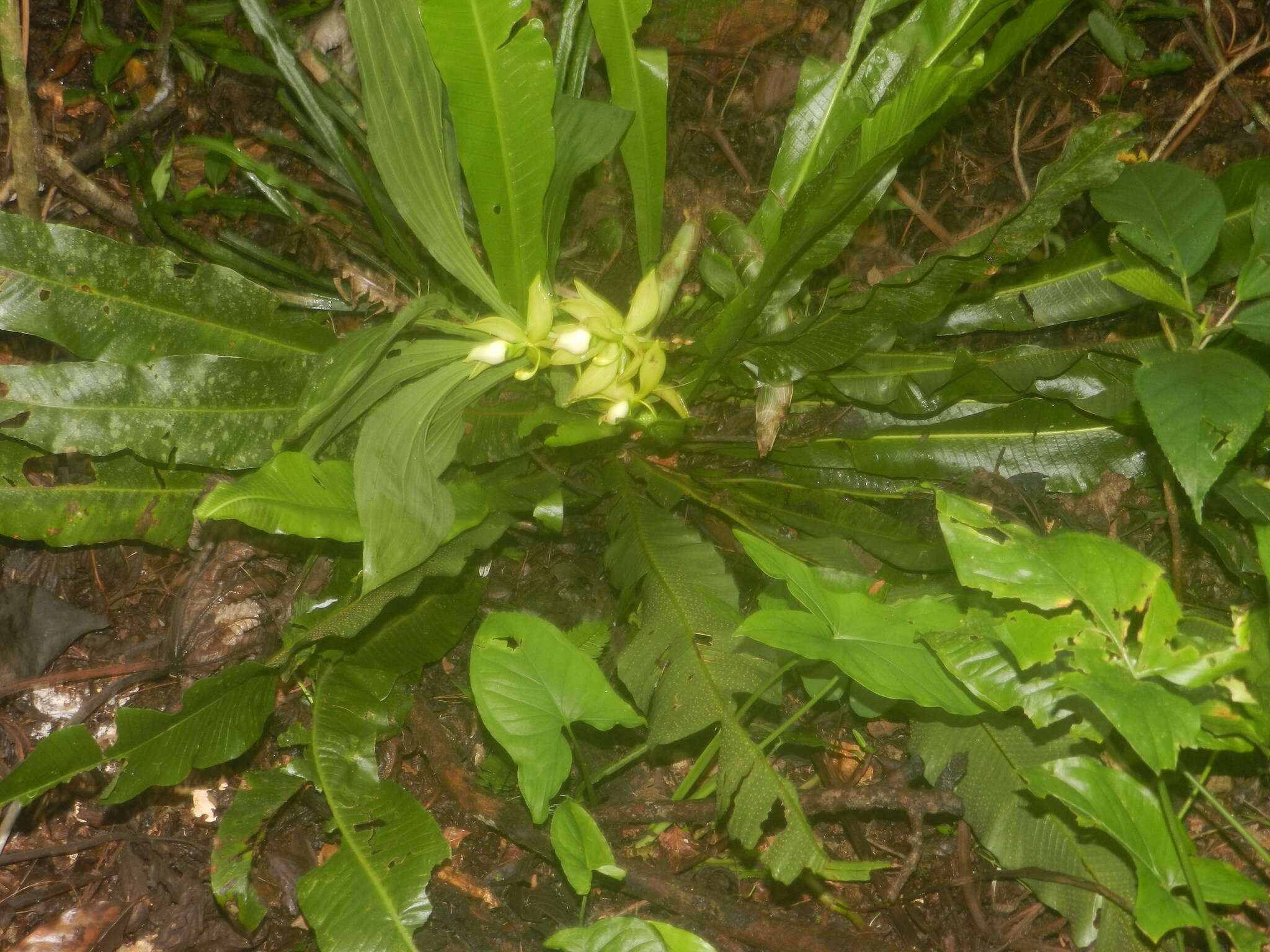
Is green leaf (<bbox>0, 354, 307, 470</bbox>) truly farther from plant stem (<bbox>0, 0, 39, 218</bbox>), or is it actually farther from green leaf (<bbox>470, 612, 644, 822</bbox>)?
green leaf (<bbox>470, 612, 644, 822</bbox>)

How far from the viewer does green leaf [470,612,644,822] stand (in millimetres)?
1025

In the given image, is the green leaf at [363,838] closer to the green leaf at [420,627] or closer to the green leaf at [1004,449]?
the green leaf at [420,627]

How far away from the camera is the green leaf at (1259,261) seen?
2.85ft

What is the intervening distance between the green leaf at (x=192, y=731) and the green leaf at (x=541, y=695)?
13.3 inches

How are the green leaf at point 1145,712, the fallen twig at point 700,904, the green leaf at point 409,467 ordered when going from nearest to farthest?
the green leaf at point 1145,712 → the green leaf at point 409,467 → the fallen twig at point 700,904

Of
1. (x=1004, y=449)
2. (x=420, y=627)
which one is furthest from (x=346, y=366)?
(x=1004, y=449)

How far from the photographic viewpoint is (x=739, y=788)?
1.06 m

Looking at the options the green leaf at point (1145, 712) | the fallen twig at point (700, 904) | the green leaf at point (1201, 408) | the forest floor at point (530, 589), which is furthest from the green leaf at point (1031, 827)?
the green leaf at point (1201, 408)

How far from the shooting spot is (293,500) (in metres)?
1.02

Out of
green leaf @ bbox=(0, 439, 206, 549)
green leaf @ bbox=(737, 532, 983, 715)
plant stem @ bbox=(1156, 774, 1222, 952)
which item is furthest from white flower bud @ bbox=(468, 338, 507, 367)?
plant stem @ bbox=(1156, 774, 1222, 952)

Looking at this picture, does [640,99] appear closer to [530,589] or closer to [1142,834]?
[530,589]

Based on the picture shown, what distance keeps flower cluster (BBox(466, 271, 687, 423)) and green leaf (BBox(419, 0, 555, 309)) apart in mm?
82

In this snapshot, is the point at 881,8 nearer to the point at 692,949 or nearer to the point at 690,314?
the point at 690,314

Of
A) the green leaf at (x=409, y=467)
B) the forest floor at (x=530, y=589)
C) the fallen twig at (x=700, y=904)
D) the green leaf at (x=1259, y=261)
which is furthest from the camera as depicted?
the forest floor at (x=530, y=589)
